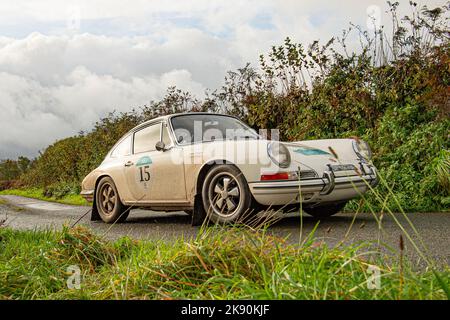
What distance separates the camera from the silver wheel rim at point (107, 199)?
8.04 m

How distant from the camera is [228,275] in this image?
275cm

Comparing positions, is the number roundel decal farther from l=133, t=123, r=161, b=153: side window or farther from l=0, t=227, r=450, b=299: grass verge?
l=0, t=227, r=450, b=299: grass verge

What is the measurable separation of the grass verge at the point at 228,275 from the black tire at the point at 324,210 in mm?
3545

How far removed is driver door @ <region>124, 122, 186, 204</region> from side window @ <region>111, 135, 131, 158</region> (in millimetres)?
140

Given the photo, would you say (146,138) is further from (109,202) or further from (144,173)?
(109,202)

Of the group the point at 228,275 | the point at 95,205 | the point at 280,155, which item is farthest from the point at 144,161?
the point at 228,275

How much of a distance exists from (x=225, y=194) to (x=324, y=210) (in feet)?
5.37

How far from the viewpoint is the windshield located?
22.5 feet

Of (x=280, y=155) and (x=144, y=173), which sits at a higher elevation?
(x=280, y=155)

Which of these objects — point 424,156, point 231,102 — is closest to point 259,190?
point 424,156

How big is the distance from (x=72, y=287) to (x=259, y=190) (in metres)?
2.94

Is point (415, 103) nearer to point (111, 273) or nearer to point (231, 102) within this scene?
point (231, 102)

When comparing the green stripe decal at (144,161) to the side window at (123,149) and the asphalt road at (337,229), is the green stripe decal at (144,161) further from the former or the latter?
the asphalt road at (337,229)
